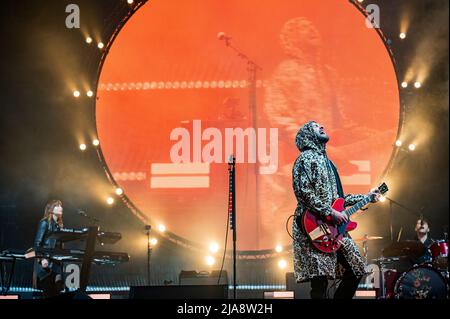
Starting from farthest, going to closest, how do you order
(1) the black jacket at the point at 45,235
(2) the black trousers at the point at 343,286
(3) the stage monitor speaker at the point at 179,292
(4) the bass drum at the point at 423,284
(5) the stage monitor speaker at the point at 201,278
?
(1) the black jacket at the point at 45,235
(5) the stage monitor speaker at the point at 201,278
(4) the bass drum at the point at 423,284
(3) the stage monitor speaker at the point at 179,292
(2) the black trousers at the point at 343,286

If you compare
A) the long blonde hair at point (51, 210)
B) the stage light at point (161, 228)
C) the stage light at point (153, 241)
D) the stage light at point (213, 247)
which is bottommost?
the stage light at point (213, 247)

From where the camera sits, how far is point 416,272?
6734 mm

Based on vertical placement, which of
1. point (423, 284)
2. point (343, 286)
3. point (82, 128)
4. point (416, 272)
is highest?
point (82, 128)

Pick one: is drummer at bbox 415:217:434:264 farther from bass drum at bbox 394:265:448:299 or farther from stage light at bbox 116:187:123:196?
stage light at bbox 116:187:123:196

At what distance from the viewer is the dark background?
7.73 m

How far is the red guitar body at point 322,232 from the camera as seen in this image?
479cm

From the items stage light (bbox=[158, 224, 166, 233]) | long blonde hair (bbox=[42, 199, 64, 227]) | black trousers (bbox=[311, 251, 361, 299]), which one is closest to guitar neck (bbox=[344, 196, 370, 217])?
black trousers (bbox=[311, 251, 361, 299])

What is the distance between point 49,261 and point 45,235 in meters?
0.32

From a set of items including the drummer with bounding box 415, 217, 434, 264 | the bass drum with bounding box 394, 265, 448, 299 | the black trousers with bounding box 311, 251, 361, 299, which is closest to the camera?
the black trousers with bounding box 311, 251, 361, 299

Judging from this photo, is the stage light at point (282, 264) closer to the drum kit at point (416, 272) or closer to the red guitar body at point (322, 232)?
the drum kit at point (416, 272)

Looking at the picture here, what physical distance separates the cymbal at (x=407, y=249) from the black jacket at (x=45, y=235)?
12.1 ft

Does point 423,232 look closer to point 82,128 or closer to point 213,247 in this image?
point 213,247

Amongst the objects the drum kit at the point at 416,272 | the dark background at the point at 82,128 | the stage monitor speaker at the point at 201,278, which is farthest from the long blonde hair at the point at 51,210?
the drum kit at the point at 416,272

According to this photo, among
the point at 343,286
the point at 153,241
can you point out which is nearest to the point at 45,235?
the point at 153,241
